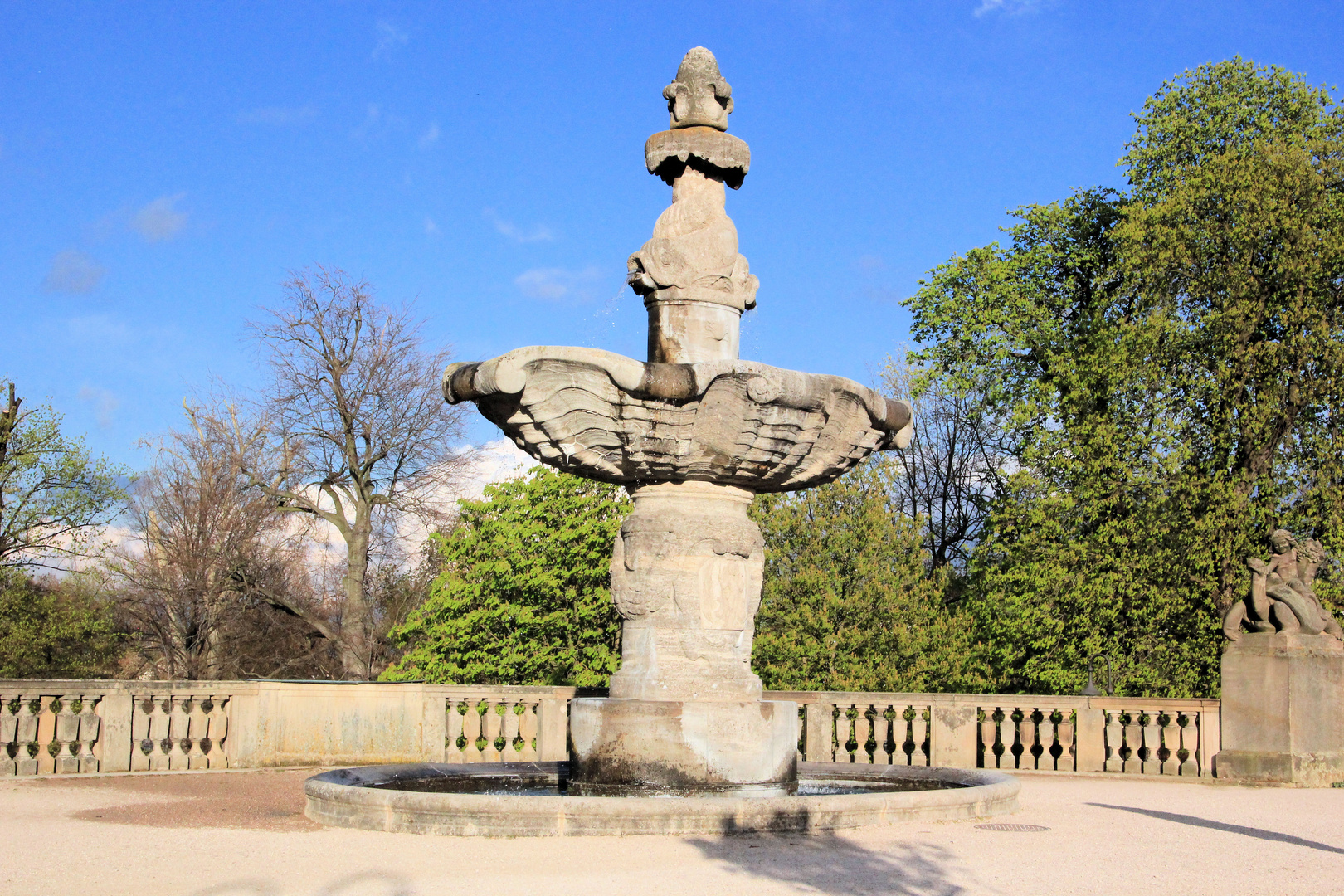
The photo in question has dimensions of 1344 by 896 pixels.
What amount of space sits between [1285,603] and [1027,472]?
33.7ft

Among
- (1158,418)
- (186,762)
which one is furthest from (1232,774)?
(186,762)

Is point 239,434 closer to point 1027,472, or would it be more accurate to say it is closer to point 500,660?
point 500,660

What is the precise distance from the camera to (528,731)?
1457cm

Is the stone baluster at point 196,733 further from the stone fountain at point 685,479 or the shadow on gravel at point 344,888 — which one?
the shadow on gravel at point 344,888

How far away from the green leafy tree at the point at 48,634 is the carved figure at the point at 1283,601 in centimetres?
2476

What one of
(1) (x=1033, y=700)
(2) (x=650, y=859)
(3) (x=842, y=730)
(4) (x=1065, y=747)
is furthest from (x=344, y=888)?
(4) (x=1065, y=747)

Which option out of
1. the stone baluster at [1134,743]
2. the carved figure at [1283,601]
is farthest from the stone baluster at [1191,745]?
the carved figure at [1283,601]

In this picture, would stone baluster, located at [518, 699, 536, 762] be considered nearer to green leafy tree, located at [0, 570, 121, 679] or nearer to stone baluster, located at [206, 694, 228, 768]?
stone baluster, located at [206, 694, 228, 768]

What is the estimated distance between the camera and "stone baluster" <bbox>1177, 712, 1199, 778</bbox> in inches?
567

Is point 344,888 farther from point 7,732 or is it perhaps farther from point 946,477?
point 946,477

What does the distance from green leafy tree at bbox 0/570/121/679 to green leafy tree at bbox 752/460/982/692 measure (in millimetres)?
16203

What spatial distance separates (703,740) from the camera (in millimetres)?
8547

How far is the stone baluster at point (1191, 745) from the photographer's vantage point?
47.2 ft

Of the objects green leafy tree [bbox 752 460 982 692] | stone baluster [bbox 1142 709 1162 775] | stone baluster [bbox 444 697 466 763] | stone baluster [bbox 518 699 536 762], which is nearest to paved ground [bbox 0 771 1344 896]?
stone baluster [bbox 1142 709 1162 775]
